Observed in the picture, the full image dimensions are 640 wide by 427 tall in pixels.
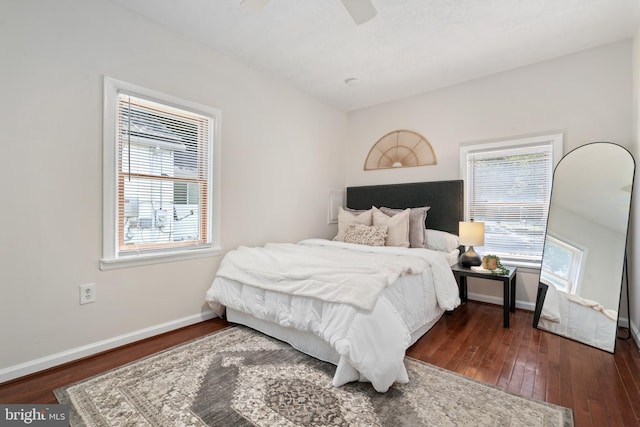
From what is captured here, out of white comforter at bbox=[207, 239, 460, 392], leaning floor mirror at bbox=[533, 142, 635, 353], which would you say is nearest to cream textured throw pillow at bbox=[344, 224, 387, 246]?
white comforter at bbox=[207, 239, 460, 392]

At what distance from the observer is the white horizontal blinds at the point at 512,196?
3.12 m

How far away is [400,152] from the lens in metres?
4.09

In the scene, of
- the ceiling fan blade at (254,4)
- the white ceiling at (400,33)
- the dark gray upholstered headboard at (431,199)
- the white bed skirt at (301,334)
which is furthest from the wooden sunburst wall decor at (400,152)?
the ceiling fan blade at (254,4)

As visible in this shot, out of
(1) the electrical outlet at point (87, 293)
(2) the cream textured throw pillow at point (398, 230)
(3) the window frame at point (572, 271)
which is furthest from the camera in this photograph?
(2) the cream textured throw pillow at point (398, 230)

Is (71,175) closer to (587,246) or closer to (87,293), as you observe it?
(87,293)

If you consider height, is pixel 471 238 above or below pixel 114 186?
below

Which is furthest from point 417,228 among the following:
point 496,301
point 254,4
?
point 254,4

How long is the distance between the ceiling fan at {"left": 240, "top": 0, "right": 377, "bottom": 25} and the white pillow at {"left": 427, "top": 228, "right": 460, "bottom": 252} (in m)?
2.36

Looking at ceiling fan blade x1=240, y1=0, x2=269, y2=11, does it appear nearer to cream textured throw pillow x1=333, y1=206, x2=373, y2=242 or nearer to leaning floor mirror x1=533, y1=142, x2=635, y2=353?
cream textured throw pillow x1=333, y1=206, x2=373, y2=242

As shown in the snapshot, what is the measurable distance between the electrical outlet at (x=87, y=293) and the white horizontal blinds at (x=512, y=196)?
3809 mm

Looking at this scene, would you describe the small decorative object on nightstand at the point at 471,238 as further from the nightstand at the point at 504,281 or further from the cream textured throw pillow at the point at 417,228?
the cream textured throw pillow at the point at 417,228

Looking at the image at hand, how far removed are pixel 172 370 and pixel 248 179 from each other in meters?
1.91

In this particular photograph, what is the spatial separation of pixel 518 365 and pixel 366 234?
1750 mm

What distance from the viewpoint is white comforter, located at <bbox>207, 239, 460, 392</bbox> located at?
167cm
